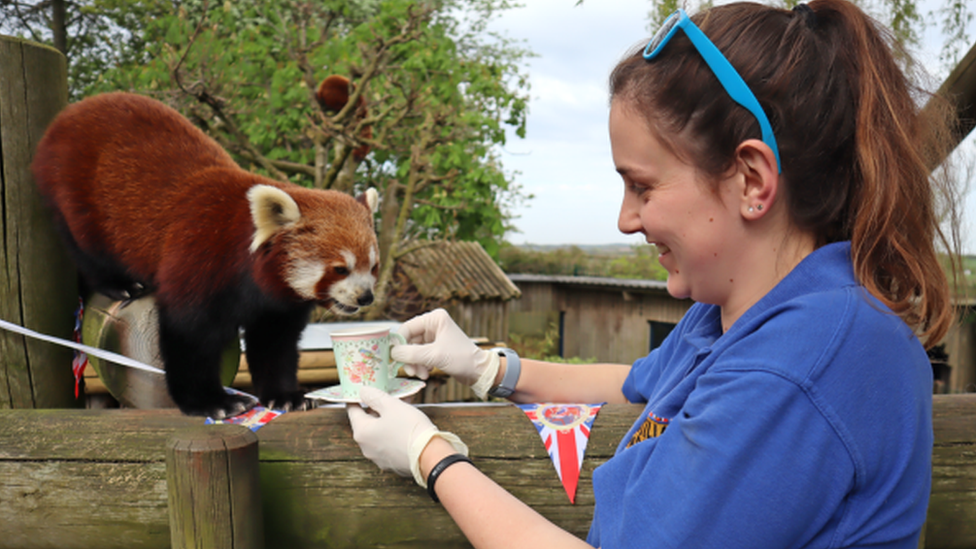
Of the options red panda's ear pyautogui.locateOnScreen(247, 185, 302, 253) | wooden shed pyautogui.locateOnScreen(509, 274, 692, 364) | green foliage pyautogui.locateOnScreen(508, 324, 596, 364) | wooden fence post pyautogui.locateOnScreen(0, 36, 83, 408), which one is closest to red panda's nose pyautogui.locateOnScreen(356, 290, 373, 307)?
red panda's ear pyautogui.locateOnScreen(247, 185, 302, 253)

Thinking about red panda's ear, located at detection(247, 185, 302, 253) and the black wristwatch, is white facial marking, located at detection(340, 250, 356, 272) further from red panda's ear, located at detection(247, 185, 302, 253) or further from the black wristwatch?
the black wristwatch

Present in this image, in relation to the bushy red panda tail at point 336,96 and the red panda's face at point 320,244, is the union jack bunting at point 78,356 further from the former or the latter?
the bushy red panda tail at point 336,96

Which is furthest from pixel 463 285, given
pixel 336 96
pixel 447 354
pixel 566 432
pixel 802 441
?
pixel 802 441

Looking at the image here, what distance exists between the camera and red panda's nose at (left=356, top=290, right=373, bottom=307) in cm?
160

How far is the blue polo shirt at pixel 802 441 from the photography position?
2.41ft

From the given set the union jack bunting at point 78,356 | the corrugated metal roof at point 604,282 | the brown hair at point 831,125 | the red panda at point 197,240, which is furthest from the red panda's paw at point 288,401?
the corrugated metal roof at point 604,282

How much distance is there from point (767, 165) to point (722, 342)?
0.25m

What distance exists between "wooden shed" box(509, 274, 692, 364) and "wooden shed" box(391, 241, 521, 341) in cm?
368

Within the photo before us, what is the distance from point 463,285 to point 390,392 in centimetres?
696

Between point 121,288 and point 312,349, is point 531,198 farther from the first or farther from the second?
point 121,288

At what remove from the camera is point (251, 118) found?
5.93m

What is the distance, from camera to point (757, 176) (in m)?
0.85

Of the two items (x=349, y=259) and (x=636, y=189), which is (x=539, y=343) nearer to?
(x=349, y=259)

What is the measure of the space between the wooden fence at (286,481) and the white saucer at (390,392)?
60 millimetres
